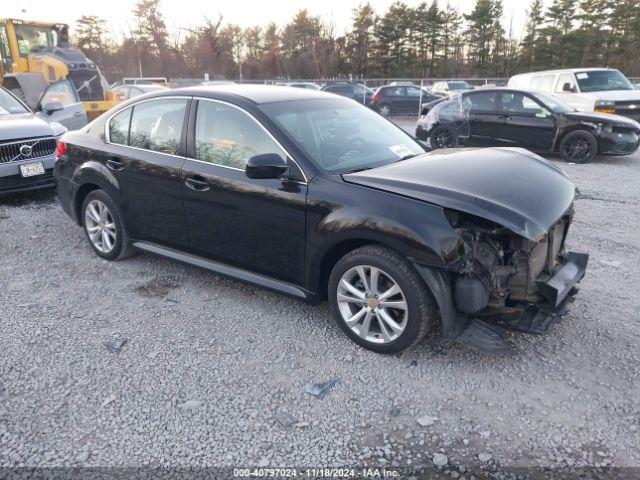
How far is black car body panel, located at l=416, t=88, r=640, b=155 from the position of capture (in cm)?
962

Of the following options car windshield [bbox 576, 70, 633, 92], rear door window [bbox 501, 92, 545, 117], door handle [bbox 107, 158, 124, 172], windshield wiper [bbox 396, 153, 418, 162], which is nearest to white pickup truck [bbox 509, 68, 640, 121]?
car windshield [bbox 576, 70, 633, 92]

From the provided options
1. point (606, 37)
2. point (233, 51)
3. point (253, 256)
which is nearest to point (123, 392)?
point (253, 256)

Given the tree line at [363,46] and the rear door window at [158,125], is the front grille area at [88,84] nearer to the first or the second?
the rear door window at [158,125]

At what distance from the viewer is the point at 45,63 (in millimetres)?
13953

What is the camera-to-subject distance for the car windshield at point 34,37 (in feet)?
46.9

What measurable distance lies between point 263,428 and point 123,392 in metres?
0.94

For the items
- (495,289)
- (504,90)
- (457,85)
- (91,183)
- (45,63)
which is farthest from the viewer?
(457,85)

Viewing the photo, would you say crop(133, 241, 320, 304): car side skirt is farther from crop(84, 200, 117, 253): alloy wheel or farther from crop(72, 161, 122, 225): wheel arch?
crop(72, 161, 122, 225): wheel arch

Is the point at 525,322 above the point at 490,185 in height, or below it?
below

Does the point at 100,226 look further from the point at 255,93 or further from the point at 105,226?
the point at 255,93

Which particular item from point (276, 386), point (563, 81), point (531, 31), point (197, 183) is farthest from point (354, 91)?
point (531, 31)

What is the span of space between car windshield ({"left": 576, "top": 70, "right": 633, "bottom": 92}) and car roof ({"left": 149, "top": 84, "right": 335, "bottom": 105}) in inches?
439

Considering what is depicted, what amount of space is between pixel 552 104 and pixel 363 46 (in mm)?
52011

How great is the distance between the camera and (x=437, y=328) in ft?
12.0
